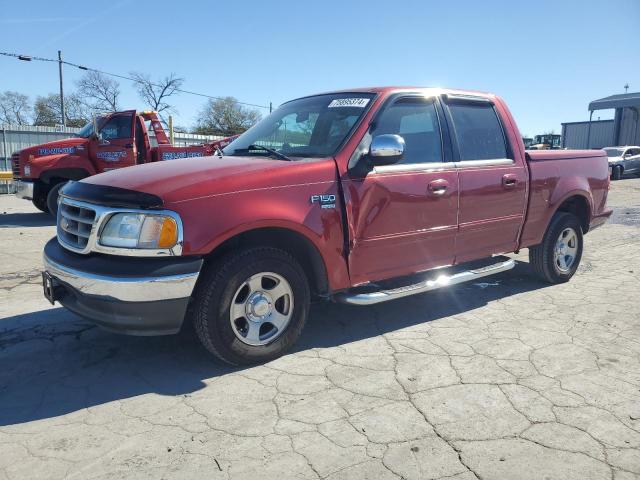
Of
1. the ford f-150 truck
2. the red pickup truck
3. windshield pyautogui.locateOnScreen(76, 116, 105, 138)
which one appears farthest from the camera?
windshield pyautogui.locateOnScreen(76, 116, 105, 138)

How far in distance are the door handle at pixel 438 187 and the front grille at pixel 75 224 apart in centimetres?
255

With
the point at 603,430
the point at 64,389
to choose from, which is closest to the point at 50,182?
the point at 64,389

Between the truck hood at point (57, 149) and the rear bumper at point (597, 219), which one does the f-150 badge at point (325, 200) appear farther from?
the truck hood at point (57, 149)

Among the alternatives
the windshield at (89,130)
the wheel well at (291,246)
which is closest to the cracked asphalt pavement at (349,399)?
A: the wheel well at (291,246)

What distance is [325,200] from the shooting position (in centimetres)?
367

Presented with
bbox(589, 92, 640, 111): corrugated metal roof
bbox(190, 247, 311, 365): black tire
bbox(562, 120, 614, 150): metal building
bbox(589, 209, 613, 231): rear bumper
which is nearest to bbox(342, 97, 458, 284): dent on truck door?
bbox(190, 247, 311, 365): black tire

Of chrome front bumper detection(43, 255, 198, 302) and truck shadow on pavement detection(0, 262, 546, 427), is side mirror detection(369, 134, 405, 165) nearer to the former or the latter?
truck shadow on pavement detection(0, 262, 546, 427)

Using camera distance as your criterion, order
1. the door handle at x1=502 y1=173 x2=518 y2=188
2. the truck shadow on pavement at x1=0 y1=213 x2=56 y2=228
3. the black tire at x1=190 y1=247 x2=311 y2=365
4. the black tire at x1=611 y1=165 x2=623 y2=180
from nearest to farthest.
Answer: the black tire at x1=190 y1=247 x2=311 y2=365 → the door handle at x1=502 y1=173 x2=518 y2=188 → the truck shadow on pavement at x1=0 y1=213 x2=56 y2=228 → the black tire at x1=611 y1=165 x2=623 y2=180

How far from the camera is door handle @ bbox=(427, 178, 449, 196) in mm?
4238

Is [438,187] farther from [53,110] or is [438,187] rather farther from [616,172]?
[53,110]

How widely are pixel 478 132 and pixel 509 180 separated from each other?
544 mm

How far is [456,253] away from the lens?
15.2ft

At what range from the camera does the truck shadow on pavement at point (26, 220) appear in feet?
34.2

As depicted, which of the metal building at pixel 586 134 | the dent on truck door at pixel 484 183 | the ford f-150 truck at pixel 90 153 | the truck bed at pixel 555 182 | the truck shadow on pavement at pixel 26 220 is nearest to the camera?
the dent on truck door at pixel 484 183
